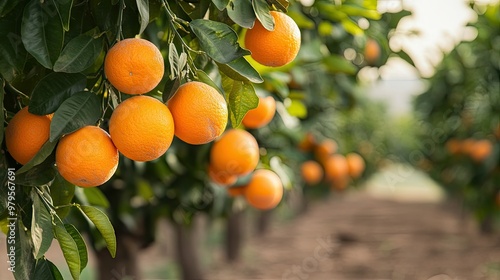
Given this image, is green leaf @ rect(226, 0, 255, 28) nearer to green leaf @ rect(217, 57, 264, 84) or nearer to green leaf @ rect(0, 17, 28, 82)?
green leaf @ rect(217, 57, 264, 84)

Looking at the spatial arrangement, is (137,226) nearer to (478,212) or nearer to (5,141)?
(5,141)

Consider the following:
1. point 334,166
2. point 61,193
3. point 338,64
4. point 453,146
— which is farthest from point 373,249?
point 61,193

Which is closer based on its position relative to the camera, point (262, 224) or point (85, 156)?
point (85, 156)

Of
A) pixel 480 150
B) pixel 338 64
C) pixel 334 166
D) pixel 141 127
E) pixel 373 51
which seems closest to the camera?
pixel 141 127

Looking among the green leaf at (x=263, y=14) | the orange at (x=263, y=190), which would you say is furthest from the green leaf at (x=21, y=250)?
the orange at (x=263, y=190)

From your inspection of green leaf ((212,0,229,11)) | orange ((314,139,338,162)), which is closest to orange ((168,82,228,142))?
green leaf ((212,0,229,11))

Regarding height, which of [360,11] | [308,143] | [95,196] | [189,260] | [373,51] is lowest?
[189,260]

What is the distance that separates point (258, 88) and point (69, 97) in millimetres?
789

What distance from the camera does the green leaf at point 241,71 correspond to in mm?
870

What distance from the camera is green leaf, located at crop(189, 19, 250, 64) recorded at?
840 millimetres

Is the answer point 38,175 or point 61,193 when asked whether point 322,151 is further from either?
point 38,175

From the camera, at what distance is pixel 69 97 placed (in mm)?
850

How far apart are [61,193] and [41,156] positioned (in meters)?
0.19

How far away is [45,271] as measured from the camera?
95cm
